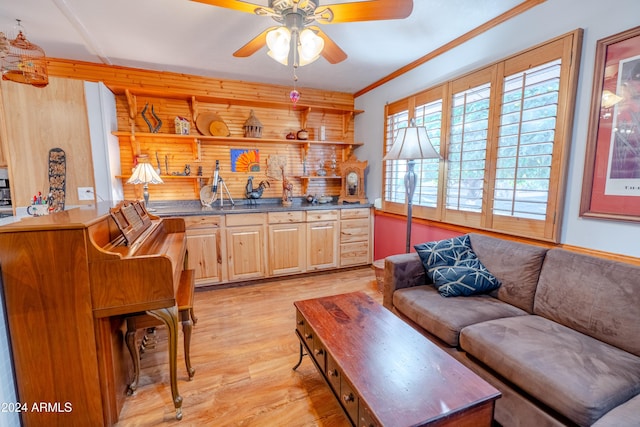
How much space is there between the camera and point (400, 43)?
2.62 metres

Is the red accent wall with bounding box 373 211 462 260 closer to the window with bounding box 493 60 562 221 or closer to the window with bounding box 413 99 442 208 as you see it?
the window with bounding box 413 99 442 208

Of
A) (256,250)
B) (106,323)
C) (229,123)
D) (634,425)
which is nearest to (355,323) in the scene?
(634,425)

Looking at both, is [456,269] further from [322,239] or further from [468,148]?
[322,239]

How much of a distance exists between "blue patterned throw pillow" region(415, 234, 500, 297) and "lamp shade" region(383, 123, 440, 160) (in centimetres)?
80

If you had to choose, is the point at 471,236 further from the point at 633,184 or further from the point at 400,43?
the point at 400,43

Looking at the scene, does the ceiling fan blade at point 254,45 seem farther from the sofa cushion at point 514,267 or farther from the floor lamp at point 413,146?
the sofa cushion at point 514,267

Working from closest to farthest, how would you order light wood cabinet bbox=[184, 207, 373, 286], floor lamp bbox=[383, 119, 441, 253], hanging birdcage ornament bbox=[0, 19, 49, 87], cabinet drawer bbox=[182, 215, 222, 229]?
1. hanging birdcage ornament bbox=[0, 19, 49, 87]
2. floor lamp bbox=[383, 119, 441, 253]
3. cabinet drawer bbox=[182, 215, 222, 229]
4. light wood cabinet bbox=[184, 207, 373, 286]

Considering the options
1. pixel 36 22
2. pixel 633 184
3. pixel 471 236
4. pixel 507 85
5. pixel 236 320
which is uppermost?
pixel 36 22

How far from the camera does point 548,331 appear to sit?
4.96 feet

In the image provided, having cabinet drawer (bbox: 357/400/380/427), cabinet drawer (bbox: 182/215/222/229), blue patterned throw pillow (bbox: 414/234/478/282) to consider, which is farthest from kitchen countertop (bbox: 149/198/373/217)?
cabinet drawer (bbox: 357/400/380/427)

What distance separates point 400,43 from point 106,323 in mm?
3043

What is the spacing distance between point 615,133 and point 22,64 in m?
3.95

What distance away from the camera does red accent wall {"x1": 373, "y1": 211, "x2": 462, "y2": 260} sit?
2912mm

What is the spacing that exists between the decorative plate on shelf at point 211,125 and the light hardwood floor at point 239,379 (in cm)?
204
